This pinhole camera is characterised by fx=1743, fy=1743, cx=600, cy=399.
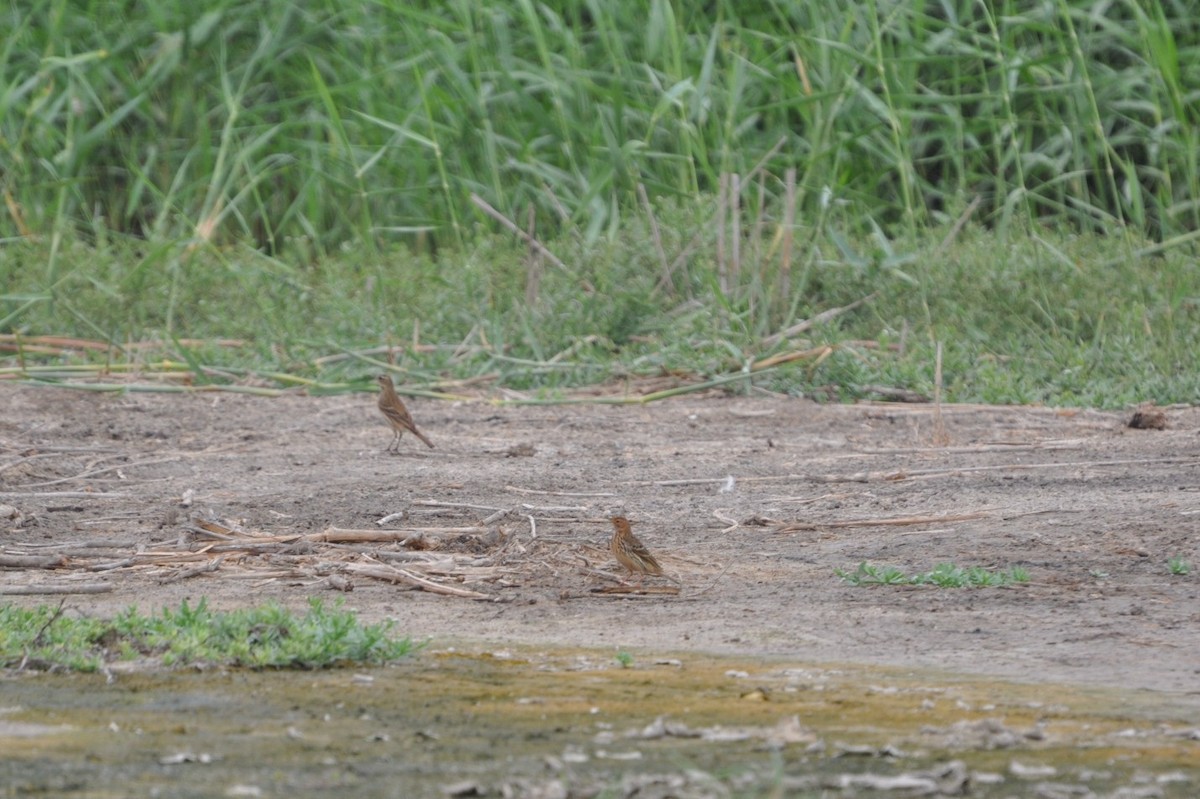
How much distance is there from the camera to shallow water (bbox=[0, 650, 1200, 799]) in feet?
9.16

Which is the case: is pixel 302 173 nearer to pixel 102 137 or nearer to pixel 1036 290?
pixel 102 137

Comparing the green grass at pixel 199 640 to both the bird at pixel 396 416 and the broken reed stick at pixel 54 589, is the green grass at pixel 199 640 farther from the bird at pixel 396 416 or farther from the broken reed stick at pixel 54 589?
the bird at pixel 396 416

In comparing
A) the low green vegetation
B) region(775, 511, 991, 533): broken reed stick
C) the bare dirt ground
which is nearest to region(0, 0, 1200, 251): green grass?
the bare dirt ground

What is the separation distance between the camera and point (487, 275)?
30.1ft

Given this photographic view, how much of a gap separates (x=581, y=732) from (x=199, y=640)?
99 cm

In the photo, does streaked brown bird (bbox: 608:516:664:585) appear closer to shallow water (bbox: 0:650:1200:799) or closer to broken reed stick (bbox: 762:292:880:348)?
shallow water (bbox: 0:650:1200:799)

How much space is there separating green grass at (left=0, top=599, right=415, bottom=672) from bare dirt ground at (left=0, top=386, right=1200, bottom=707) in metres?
0.34

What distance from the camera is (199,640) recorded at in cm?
370

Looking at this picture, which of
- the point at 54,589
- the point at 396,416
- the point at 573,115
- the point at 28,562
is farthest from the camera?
the point at 573,115

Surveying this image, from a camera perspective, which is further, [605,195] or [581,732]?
[605,195]

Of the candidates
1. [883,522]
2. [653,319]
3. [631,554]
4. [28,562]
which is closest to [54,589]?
[28,562]

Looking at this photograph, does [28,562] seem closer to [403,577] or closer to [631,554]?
[403,577]

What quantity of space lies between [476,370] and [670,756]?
18.6 ft

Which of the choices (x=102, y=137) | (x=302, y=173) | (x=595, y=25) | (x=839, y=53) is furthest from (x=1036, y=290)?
(x=102, y=137)
